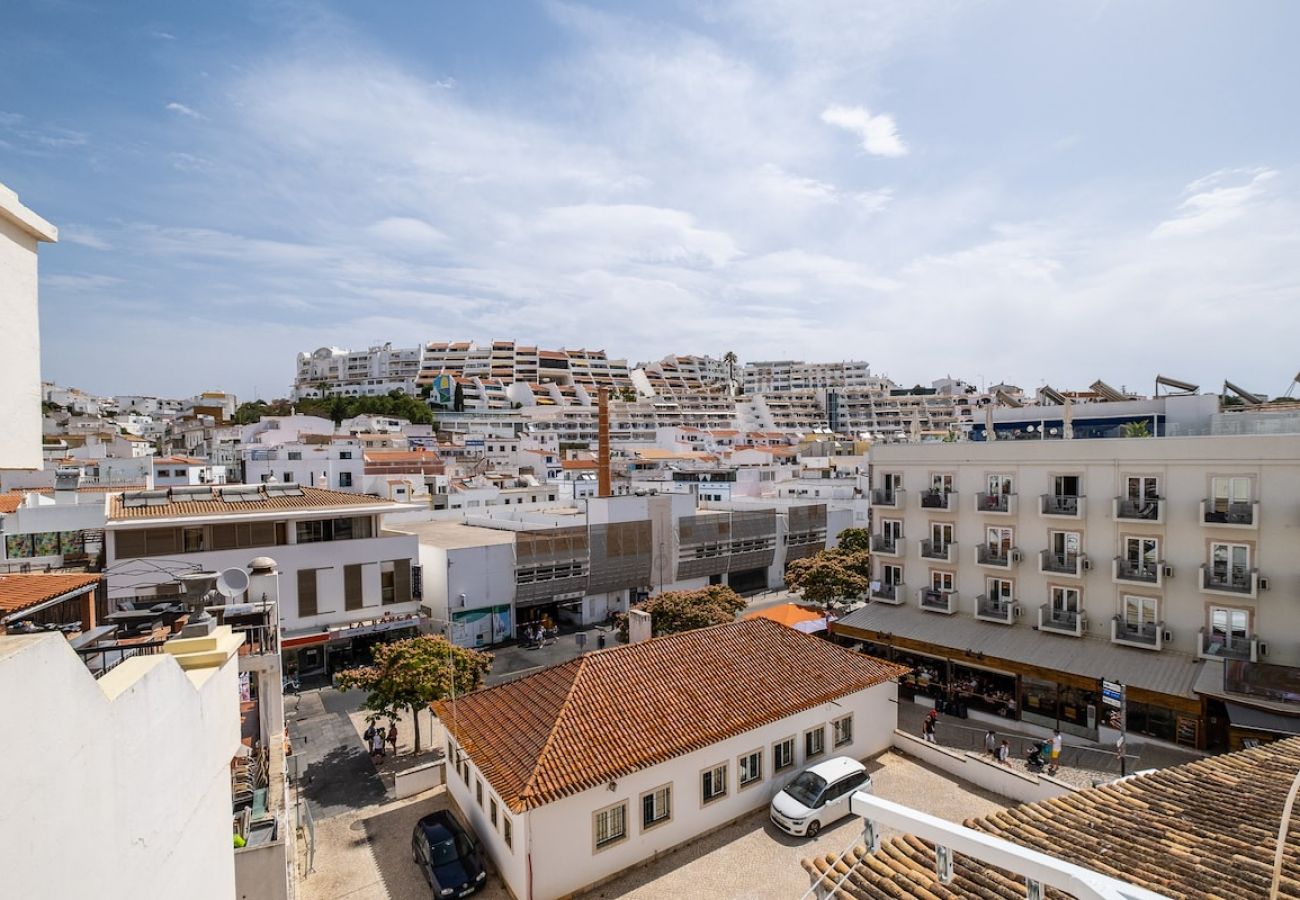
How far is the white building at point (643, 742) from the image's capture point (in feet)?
43.0

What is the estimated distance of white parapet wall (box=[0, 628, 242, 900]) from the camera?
2.40 m

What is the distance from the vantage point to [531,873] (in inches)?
497

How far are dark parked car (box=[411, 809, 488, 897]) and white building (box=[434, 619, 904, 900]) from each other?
1.79ft

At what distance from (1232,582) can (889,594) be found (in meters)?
10.7

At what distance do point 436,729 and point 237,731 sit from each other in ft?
59.5

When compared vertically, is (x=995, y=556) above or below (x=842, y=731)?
above

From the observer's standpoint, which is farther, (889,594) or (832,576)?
(832,576)

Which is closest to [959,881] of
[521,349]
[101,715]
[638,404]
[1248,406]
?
[101,715]

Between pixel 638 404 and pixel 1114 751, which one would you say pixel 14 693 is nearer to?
pixel 1114 751

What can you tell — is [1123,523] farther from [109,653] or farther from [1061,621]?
[109,653]

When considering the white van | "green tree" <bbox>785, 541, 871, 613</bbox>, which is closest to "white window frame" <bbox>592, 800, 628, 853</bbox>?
the white van

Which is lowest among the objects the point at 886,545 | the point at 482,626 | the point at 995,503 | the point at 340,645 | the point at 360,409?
the point at 482,626

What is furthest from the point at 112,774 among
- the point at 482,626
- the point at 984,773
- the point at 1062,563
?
the point at 482,626

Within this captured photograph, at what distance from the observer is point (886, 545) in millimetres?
27578
